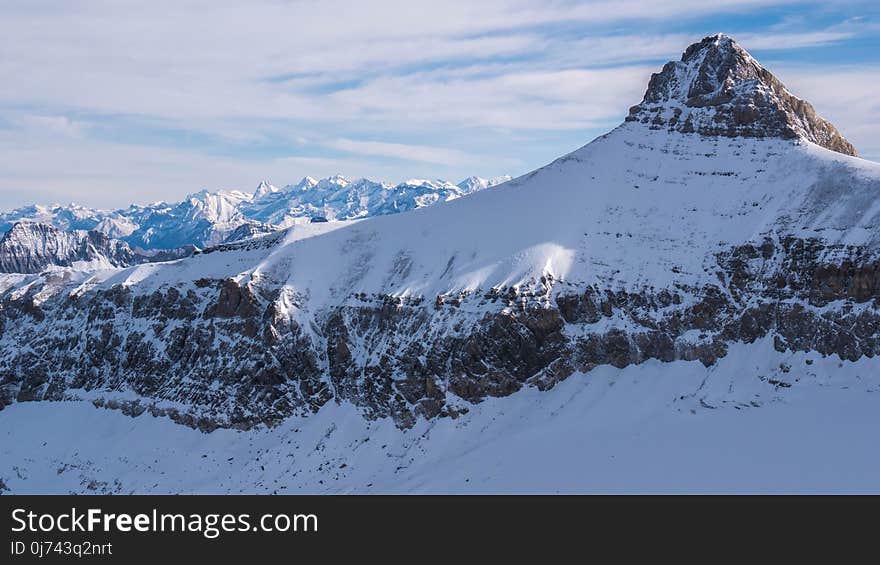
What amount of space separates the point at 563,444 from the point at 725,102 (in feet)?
210

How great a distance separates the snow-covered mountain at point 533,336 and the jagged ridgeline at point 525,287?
1.01 ft

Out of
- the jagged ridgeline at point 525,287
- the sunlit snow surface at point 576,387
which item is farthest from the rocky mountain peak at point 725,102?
the sunlit snow surface at point 576,387

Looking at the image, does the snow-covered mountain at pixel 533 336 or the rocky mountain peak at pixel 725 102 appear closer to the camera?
the snow-covered mountain at pixel 533 336

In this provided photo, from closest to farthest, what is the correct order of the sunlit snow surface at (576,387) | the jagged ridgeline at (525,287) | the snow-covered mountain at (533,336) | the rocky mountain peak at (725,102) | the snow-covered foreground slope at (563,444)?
1. the snow-covered foreground slope at (563,444)
2. the sunlit snow surface at (576,387)
3. the snow-covered mountain at (533,336)
4. the jagged ridgeline at (525,287)
5. the rocky mountain peak at (725,102)

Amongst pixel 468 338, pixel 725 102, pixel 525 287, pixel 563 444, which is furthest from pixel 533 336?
pixel 725 102

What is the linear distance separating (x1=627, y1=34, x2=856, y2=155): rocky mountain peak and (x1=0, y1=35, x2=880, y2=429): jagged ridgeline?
31 centimetres

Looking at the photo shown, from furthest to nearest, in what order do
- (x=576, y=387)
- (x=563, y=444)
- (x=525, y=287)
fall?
(x=525, y=287)
(x=576, y=387)
(x=563, y=444)

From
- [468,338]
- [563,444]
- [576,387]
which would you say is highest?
[468,338]

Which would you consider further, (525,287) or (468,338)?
(525,287)

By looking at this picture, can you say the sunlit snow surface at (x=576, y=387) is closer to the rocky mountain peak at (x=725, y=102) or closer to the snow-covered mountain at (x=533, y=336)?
the snow-covered mountain at (x=533, y=336)

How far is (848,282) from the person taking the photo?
72.7m

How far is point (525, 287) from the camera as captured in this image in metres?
79.6

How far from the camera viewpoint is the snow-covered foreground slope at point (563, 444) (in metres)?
56.1

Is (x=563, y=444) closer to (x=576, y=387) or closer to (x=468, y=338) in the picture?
(x=576, y=387)
